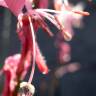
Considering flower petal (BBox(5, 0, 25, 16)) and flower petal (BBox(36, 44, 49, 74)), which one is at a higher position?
flower petal (BBox(5, 0, 25, 16))

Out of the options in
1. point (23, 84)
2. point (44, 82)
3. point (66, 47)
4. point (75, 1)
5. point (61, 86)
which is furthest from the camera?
point (61, 86)

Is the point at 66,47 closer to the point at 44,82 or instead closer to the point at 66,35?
the point at 44,82

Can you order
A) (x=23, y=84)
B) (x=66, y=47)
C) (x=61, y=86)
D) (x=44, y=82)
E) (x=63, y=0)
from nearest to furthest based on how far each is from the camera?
(x=23, y=84), (x=63, y=0), (x=66, y=47), (x=44, y=82), (x=61, y=86)

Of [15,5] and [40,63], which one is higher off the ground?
[15,5]

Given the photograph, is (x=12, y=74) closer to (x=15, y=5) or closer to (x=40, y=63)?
(x=40, y=63)

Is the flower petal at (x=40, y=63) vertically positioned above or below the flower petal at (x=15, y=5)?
below

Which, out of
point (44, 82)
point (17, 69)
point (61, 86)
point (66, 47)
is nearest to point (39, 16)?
point (17, 69)

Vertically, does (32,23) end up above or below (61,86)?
above

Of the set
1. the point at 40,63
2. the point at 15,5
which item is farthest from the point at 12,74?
the point at 15,5

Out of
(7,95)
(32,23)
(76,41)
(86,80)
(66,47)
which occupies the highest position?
(32,23)

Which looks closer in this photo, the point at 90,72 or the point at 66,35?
the point at 66,35
